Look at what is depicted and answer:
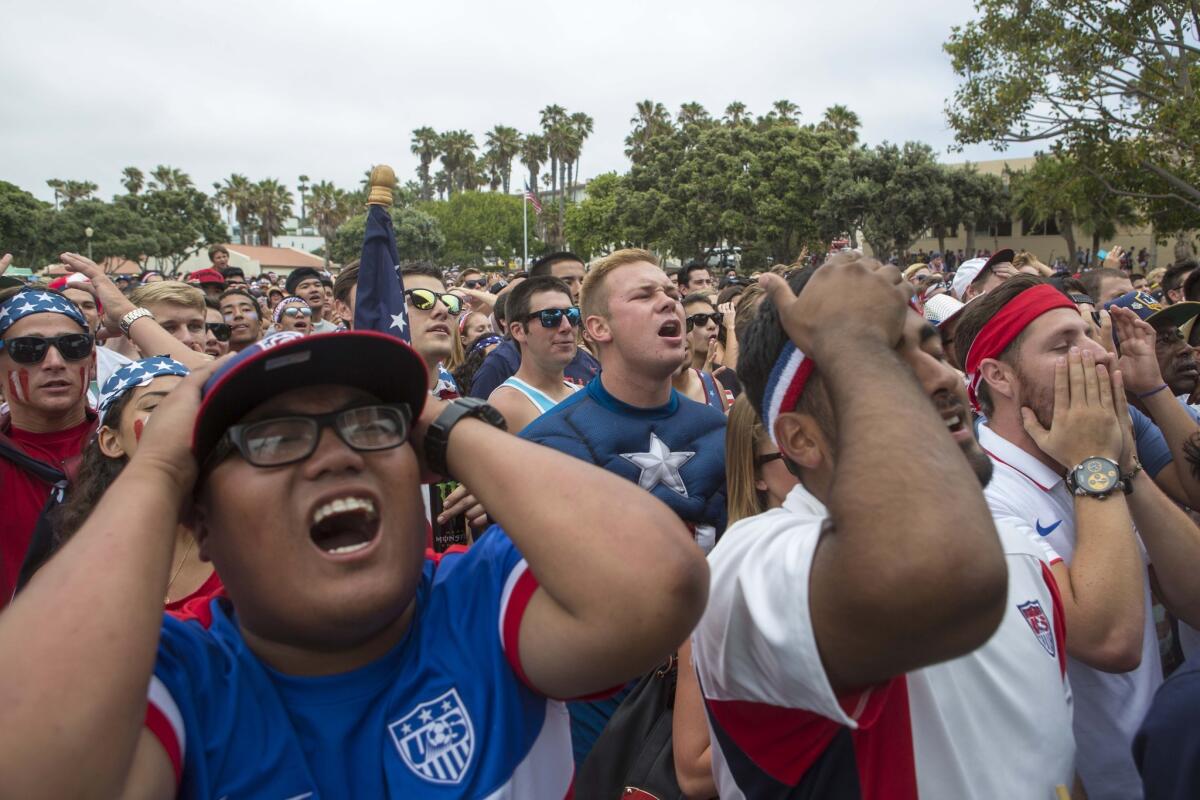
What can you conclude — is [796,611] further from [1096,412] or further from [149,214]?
[149,214]

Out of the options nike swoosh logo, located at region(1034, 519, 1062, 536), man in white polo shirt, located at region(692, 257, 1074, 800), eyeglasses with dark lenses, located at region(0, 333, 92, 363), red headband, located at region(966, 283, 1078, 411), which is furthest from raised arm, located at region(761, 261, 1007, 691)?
eyeglasses with dark lenses, located at region(0, 333, 92, 363)

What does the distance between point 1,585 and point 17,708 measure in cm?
292

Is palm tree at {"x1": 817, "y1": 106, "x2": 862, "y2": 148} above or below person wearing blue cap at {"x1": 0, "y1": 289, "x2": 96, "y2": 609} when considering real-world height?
above

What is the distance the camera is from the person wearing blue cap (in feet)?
12.0

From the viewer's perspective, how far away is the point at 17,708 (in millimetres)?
1161

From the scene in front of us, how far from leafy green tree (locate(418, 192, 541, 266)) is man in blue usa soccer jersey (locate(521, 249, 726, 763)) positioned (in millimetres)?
79313

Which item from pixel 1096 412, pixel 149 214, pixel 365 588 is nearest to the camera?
pixel 365 588

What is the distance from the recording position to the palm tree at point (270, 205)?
276 ft

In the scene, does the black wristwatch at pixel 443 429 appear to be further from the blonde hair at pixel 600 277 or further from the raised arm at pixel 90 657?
the blonde hair at pixel 600 277

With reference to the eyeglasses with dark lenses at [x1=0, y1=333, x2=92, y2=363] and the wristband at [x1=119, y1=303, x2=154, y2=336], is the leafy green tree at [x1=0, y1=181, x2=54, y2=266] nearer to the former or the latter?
the wristband at [x1=119, y1=303, x2=154, y2=336]

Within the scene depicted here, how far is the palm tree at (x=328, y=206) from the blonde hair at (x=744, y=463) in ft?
317

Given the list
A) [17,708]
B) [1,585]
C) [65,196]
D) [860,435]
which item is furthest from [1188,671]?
[65,196]

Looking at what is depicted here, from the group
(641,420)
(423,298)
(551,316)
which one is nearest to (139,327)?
(423,298)

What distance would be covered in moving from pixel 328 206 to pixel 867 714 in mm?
100405
